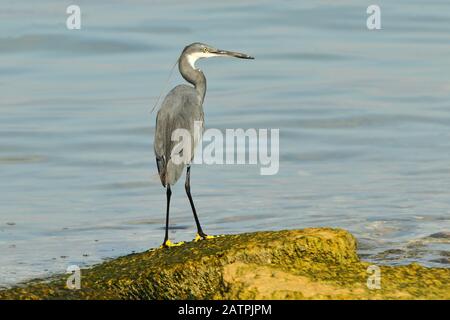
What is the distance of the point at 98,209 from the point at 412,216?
10.0 feet

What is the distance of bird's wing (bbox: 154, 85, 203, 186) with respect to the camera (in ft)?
29.1

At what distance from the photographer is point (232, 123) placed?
50.5ft

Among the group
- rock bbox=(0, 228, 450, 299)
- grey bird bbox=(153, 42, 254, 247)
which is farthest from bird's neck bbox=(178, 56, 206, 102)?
rock bbox=(0, 228, 450, 299)

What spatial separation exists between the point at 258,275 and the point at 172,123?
7.92 feet

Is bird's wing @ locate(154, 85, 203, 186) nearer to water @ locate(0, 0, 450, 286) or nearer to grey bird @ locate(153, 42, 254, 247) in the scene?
grey bird @ locate(153, 42, 254, 247)

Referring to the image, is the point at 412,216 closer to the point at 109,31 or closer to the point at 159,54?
the point at 159,54

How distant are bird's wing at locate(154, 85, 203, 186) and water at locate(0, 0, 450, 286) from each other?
125 centimetres

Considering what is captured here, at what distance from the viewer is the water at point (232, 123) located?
10938mm

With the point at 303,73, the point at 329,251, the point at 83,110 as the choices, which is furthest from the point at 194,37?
the point at 329,251

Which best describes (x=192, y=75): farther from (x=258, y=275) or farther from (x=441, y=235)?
(x=258, y=275)

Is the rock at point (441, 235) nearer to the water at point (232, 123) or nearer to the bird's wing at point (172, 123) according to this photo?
the water at point (232, 123)

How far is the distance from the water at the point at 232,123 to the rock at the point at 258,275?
1.72 metres

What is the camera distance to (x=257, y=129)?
15227 millimetres

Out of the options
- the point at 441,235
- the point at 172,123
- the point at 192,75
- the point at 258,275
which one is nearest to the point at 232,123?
the point at 441,235
